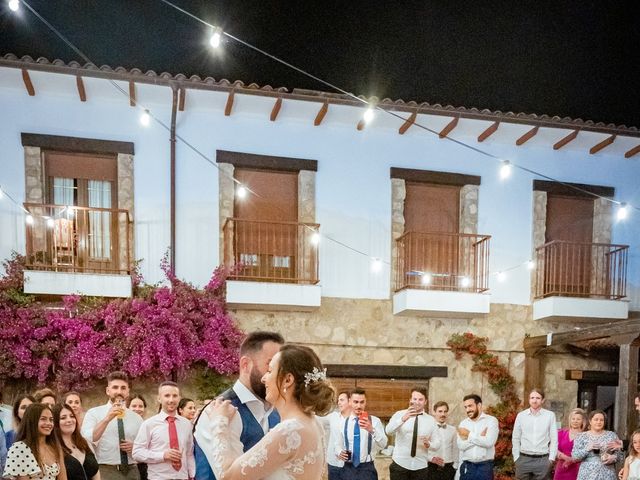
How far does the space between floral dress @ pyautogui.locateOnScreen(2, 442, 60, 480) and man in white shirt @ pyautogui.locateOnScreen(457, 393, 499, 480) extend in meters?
4.61

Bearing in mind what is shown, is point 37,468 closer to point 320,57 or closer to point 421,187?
→ point 421,187

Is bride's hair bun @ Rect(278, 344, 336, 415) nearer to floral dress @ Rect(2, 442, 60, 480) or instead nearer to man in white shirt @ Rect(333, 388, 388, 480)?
floral dress @ Rect(2, 442, 60, 480)

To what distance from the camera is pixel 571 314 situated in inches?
364

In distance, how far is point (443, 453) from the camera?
22.0 ft

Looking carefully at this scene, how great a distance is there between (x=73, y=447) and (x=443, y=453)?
416cm

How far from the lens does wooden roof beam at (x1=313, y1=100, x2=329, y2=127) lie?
8490mm

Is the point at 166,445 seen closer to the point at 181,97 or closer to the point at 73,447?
the point at 73,447

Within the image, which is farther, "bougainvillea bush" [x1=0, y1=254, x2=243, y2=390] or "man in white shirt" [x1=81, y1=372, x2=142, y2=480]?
"bougainvillea bush" [x1=0, y1=254, x2=243, y2=390]

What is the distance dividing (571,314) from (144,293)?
260 inches

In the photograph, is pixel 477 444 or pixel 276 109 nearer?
pixel 477 444

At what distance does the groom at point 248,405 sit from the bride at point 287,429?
0.06 metres

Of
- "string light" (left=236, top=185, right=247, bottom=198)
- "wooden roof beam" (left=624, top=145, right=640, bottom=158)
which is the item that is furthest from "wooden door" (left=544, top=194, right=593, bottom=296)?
"string light" (left=236, top=185, right=247, bottom=198)

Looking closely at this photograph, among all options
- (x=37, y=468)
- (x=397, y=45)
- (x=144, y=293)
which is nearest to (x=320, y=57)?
(x=397, y=45)

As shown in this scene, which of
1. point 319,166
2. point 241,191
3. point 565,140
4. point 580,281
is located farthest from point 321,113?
point 580,281
